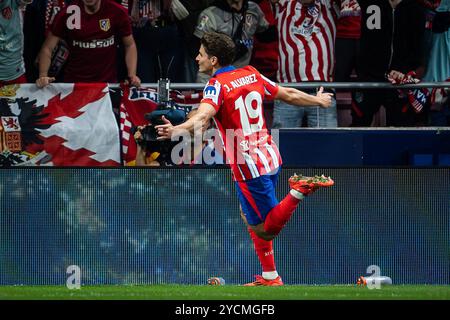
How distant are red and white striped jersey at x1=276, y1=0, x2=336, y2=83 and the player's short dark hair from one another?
3169mm

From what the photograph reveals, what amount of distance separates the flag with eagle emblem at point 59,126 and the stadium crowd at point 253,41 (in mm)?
623

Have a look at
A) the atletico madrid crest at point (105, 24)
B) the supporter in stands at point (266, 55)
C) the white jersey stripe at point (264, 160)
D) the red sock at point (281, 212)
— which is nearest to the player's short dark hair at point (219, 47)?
the white jersey stripe at point (264, 160)

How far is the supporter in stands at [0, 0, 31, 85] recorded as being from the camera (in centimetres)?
1366

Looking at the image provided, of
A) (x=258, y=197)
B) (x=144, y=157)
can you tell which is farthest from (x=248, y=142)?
(x=144, y=157)

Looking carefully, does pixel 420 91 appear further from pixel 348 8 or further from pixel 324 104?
pixel 324 104

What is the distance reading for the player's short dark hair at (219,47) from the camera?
10.8m

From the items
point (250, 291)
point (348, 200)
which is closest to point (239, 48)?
point (348, 200)

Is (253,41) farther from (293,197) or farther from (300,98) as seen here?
(293,197)

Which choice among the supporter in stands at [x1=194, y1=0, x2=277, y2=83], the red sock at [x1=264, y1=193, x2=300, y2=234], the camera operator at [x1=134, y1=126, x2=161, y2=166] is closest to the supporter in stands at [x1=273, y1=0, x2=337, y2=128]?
the supporter in stands at [x1=194, y1=0, x2=277, y2=83]

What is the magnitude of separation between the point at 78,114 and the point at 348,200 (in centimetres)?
324

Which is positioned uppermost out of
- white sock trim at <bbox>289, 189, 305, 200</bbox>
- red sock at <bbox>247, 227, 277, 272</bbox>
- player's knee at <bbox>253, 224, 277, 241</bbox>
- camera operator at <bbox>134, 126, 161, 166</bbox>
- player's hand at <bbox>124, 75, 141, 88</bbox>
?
player's hand at <bbox>124, 75, 141, 88</bbox>

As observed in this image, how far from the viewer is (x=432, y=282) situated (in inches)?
509

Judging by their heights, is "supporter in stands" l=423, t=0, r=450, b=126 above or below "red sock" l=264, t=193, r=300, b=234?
above

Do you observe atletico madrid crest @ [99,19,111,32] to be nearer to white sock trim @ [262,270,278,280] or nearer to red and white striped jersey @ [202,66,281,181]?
red and white striped jersey @ [202,66,281,181]
